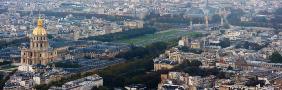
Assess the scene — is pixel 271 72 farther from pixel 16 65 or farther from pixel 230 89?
pixel 16 65

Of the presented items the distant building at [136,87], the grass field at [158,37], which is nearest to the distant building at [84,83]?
the distant building at [136,87]

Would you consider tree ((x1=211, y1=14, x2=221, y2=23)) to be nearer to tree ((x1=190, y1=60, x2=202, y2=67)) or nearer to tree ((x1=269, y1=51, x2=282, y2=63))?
tree ((x1=269, y1=51, x2=282, y2=63))

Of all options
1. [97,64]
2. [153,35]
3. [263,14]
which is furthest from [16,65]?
[263,14]

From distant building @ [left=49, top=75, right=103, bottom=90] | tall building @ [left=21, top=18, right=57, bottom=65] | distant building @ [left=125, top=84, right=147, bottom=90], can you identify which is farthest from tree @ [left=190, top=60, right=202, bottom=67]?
tall building @ [left=21, top=18, right=57, bottom=65]

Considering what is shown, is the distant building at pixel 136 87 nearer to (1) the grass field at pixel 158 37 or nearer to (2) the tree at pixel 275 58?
(2) the tree at pixel 275 58

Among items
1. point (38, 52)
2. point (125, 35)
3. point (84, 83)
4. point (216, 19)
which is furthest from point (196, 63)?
point (216, 19)

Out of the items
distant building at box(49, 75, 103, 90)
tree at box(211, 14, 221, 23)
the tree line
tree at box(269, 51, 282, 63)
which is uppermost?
distant building at box(49, 75, 103, 90)

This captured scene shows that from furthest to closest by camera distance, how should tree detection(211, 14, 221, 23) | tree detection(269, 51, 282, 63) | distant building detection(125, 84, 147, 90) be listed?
tree detection(211, 14, 221, 23)
tree detection(269, 51, 282, 63)
distant building detection(125, 84, 147, 90)

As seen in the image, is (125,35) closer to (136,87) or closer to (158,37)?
(158,37)
